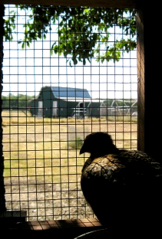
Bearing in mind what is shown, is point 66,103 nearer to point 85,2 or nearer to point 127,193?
point 85,2

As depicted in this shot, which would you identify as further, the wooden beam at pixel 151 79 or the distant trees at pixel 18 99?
the distant trees at pixel 18 99

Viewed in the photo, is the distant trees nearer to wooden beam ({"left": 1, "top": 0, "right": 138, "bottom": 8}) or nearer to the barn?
the barn

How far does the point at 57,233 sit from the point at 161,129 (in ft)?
3.73

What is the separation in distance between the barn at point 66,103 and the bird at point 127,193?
88cm

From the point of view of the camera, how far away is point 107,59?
2.95m

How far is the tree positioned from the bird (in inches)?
47.1

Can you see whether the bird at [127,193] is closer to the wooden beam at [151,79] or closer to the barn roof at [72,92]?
the wooden beam at [151,79]

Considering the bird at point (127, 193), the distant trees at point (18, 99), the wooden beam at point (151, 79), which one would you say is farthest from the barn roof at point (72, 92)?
the bird at point (127, 193)

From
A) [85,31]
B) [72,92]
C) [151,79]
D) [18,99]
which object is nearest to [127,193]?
[151,79]

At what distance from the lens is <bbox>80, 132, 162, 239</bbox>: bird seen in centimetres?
162

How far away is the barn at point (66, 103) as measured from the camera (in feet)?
9.19

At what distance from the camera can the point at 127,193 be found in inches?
67.1

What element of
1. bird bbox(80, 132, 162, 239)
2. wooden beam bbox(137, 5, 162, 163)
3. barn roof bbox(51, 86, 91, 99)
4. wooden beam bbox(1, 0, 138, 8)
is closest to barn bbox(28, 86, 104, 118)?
barn roof bbox(51, 86, 91, 99)

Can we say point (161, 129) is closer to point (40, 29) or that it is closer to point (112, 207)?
point (112, 207)
